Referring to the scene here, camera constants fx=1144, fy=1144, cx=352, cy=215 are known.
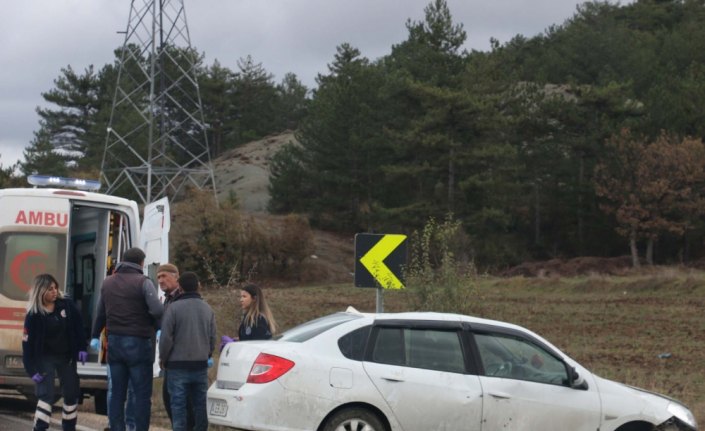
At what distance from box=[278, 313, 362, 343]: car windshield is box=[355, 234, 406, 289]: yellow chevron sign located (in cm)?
307

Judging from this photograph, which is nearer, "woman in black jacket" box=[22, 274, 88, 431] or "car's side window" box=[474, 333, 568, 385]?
"car's side window" box=[474, 333, 568, 385]

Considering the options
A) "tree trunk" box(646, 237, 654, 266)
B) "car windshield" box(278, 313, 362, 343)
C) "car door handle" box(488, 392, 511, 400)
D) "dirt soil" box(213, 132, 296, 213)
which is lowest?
"car door handle" box(488, 392, 511, 400)

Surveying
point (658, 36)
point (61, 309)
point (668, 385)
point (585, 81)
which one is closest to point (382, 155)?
point (585, 81)

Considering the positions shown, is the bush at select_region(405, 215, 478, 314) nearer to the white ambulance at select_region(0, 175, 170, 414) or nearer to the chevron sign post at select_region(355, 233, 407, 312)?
the chevron sign post at select_region(355, 233, 407, 312)

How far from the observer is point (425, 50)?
225 feet

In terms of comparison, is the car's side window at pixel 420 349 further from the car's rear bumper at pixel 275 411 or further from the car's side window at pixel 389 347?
the car's rear bumper at pixel 275 411

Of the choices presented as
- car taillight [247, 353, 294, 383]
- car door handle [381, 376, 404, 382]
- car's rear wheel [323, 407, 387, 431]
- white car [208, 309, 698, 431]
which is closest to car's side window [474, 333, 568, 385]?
white car [208, 309, 698, 431]

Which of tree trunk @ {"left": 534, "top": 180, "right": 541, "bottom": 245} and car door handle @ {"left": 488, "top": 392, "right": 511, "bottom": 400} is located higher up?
tree trunk @ {"left": 534, "top": 180, "right": 541, "bottom": 245}

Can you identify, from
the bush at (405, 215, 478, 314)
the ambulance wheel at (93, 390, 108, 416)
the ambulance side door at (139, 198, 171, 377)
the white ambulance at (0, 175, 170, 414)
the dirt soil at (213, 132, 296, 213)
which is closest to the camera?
the white ambulance at (0, 175, 170, 414)

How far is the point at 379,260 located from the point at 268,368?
13.8 ft

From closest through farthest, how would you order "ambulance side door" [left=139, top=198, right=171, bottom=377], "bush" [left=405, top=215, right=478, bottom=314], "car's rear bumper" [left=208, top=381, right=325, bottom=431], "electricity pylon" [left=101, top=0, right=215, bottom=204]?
→ 1. "car's rear bumper" [left=208, top=381, right=325, bottom=431]
2. "ambulance side door" [left=139, top=198, right=171, bottom=377]
3. "bush" [left=405, top=215, right=478, bottom=314]
4. "electricity pylon" [left=101, top=0, right=215, bottom=204]

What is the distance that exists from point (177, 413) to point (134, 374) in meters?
0.72

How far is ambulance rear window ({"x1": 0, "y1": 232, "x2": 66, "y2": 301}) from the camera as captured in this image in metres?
13.2

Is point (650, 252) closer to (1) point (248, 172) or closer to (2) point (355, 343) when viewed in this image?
(1) point (248, 172)
